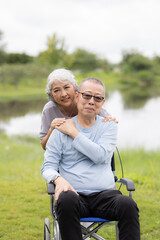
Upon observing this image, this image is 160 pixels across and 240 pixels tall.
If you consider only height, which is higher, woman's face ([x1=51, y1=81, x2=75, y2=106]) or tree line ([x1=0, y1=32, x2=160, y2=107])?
tree line ([x1=0, y1=32, x2=160, y2=107])

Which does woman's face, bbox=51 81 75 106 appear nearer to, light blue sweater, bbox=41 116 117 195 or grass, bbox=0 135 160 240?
light blue sweater, bbox=41 116 117 195

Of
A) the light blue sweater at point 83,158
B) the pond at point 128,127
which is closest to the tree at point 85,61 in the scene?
the pond at point 128,127

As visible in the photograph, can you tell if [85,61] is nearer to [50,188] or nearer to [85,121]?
[85,121]

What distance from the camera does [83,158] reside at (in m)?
2.47

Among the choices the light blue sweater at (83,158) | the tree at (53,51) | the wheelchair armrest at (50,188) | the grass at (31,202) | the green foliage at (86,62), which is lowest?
the grass at (31,202)

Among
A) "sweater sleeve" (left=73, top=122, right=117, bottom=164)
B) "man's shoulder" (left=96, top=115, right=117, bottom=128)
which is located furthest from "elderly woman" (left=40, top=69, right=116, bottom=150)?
"sweater sleeve" (left=73, top=122, right=117, bottom=164)

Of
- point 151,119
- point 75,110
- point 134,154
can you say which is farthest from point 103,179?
point 151,119

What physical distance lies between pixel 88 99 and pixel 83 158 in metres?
0.46

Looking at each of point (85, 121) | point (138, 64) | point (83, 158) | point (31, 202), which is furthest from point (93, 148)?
point (138, 64)

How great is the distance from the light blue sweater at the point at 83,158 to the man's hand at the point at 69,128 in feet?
0.11

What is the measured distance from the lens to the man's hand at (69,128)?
7.95 ft

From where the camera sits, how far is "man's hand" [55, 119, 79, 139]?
7.95 ft

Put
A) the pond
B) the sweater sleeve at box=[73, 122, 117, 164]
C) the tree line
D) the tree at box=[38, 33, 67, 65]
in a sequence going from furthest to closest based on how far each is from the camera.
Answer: the tree at box=[38, 33, 67, 65] → the tree line → the pond → the sweater sleeve at box=[73, 122, 117, 164]

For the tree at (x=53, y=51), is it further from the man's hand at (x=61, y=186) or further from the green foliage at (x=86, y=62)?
the man's hand at (x=61, y=186)
